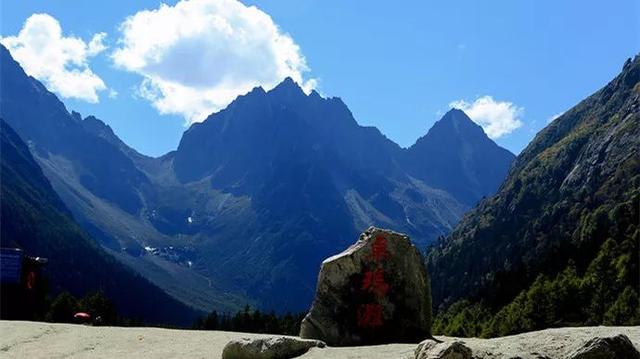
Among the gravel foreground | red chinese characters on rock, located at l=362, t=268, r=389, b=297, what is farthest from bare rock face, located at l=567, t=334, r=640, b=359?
red chinese characters on rock, located at l=362, t=268, r=389, b=297

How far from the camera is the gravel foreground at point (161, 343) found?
17.2 meters

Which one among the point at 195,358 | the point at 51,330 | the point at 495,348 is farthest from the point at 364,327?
the point at 51,330

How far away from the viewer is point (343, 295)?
24969mm

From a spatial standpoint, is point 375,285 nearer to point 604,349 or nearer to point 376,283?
point 376,283

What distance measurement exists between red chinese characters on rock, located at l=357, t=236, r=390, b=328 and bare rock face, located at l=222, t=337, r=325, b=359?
4.02m

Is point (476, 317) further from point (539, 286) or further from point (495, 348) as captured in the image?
point (495, 348)

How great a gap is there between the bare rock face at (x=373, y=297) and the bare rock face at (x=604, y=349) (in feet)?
30.9

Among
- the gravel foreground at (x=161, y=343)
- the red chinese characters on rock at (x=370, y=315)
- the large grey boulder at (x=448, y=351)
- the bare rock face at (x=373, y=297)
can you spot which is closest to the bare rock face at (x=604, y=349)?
the gravel foreground at (x=161, y=343)

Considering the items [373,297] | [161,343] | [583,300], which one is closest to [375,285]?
[373,297]

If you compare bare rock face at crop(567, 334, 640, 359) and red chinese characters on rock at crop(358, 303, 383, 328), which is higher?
red chinese characters on rock at crop(358, 303, 383, 328)

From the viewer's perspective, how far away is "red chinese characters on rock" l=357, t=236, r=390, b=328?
2439 centimetres

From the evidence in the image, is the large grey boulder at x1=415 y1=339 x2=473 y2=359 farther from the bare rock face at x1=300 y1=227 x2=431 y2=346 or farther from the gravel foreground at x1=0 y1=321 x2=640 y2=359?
the bare rock face at x1=300 y1=227 x2=431 y2=346

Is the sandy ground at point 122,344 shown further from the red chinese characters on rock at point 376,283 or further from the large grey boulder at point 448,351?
the red chinese characters on rock at point 376,283

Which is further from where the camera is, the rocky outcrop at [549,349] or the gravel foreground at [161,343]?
the gravel foreground at [161,343]
